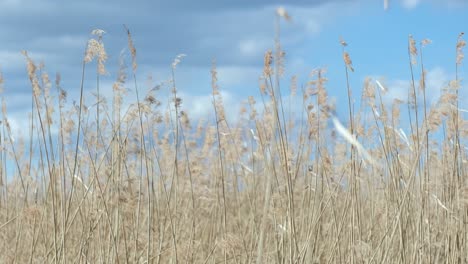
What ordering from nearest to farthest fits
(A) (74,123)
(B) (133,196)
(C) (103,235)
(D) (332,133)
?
(B) (133,196) → (C) (103,235) → (A) (74,123) → (D) (332,133)

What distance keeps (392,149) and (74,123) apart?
157 cm

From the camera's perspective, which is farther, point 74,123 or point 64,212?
point 74,123

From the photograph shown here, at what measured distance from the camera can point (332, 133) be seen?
5301 millimetres

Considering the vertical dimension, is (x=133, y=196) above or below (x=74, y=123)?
below

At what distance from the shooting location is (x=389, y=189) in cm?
317

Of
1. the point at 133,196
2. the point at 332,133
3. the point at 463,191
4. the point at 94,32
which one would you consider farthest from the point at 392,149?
the point at 332,133

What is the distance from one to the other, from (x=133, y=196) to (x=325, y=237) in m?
1.29

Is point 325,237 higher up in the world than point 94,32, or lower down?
lower down

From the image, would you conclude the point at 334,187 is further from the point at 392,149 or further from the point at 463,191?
the point at 463,191

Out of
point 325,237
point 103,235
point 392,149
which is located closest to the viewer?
point 103,235

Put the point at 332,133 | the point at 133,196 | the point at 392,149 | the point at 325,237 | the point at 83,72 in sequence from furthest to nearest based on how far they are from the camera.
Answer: the point at 332,133, the point at 325,237, the point at 392,149, the point at 133,196, the point at 83,72

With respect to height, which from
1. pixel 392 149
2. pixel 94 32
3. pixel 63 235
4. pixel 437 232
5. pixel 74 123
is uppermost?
pixel 94 32

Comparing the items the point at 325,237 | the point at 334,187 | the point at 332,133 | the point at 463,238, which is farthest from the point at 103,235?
the point at 332,133

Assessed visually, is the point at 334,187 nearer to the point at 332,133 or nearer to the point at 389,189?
the point at 389,189
